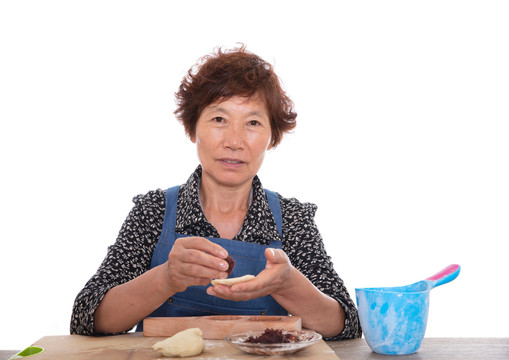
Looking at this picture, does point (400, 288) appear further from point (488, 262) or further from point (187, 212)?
point (488, 262)

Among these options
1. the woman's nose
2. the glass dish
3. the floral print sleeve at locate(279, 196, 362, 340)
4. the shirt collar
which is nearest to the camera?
the glass dish

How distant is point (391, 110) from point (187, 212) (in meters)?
2.05

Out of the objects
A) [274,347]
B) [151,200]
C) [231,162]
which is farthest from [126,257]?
[274,347]

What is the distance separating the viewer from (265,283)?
1485mm

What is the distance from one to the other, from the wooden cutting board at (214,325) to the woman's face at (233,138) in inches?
22.8

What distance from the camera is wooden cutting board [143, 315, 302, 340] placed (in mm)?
1510

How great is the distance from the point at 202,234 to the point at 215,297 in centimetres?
25

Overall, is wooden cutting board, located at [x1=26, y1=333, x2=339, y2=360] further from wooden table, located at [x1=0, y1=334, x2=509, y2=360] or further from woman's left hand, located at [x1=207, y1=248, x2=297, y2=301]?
woman's left hand, located at [x1=207, y1=248, x2=297, y2=301]

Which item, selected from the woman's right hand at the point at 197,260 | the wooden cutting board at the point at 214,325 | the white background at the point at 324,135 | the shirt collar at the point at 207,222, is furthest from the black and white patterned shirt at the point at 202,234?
the white background at the point at 324,135

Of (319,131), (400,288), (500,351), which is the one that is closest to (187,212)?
(400,288)

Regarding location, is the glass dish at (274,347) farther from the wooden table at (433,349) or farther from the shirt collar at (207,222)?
the shirt collar at (207,222)

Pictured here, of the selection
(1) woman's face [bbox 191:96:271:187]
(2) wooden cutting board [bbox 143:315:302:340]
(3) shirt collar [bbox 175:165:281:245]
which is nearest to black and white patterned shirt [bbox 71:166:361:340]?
(3) shirt collar [bbox 175:165:281:245]

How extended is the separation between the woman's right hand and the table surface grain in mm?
412

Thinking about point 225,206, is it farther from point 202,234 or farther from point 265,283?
point 265,283
